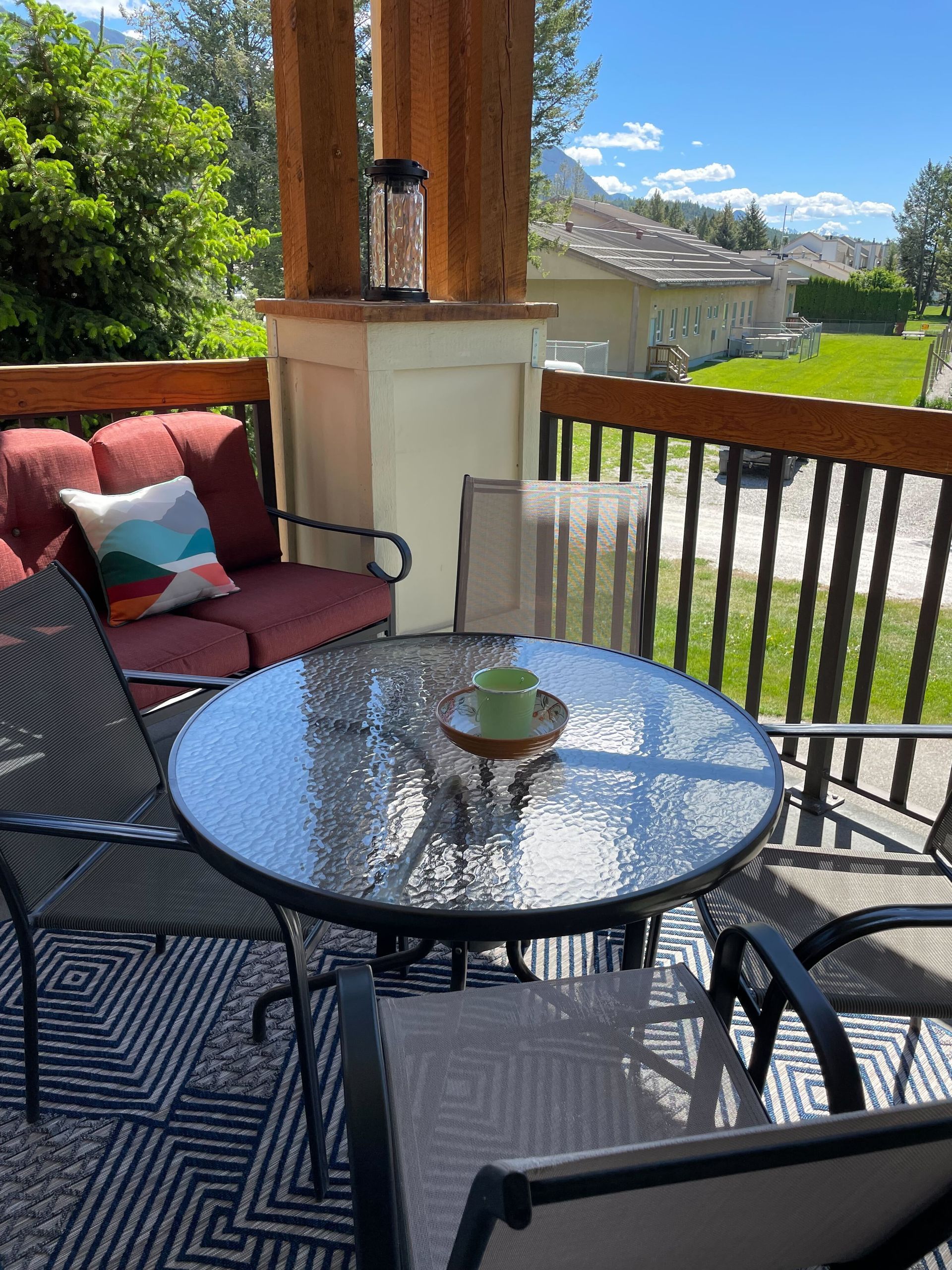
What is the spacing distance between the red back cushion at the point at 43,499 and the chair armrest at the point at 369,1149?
1966 millimetres

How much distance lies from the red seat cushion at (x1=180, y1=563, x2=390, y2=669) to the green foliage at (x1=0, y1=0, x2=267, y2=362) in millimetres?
2977

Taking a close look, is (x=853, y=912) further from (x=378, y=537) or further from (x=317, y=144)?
(x=317, y=144)

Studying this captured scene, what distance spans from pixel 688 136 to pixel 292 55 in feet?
266

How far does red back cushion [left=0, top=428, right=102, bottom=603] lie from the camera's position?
256 centimetres

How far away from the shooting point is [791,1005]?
0.98 m


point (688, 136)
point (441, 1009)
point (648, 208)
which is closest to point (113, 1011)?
point (441, 1009)

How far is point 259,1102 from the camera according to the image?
1.68 metres

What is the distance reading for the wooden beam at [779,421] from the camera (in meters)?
2.21

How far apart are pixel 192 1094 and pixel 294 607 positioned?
1445 millimetres

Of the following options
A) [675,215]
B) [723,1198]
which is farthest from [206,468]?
[675,215]

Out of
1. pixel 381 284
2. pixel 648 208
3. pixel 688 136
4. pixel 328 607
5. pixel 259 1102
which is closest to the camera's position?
pixel 259 1102

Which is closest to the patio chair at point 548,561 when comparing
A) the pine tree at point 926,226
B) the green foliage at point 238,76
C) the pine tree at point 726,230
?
the green foliage at point 238,76

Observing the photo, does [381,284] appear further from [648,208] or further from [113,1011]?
[648,208]

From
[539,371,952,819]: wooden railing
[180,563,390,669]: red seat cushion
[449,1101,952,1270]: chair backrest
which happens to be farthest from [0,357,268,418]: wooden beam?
[449,1101,952,1270]: chair backrest
